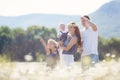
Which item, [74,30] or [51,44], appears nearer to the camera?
[74,30]

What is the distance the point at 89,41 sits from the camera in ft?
38.1

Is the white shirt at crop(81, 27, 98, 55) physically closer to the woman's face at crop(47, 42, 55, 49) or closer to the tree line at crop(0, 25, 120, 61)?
the woman's face at crop(47, 42, 55, 49)

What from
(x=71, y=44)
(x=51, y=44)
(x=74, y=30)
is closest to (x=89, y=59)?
(x=71, y=44)

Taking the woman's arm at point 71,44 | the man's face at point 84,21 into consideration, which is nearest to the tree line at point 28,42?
the woman's arm at point 71,44

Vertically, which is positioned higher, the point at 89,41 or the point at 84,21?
the point at 84,21

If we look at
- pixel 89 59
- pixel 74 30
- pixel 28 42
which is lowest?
pixel 28 42

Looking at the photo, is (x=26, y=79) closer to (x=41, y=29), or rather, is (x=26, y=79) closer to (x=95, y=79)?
(x=95, y=79)

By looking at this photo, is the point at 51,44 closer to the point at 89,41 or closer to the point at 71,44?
the point at 71,44

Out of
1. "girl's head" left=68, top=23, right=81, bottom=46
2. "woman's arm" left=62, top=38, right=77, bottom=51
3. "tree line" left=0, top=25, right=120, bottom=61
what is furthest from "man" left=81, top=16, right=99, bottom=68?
"tree line" left=0, top=25, right=120, bottom=61

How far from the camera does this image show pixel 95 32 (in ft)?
38.2

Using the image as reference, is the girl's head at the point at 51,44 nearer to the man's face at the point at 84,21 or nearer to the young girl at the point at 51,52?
the young girl at the point at 51,52

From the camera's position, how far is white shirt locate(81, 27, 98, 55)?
1154 cm

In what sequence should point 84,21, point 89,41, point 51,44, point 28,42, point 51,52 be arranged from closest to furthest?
1. point 84,21
2. point 89,41
3. point 51,44
4. point 51,52
5. point 28,42

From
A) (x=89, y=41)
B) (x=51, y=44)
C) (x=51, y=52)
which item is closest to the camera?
(x=89, y=41)
